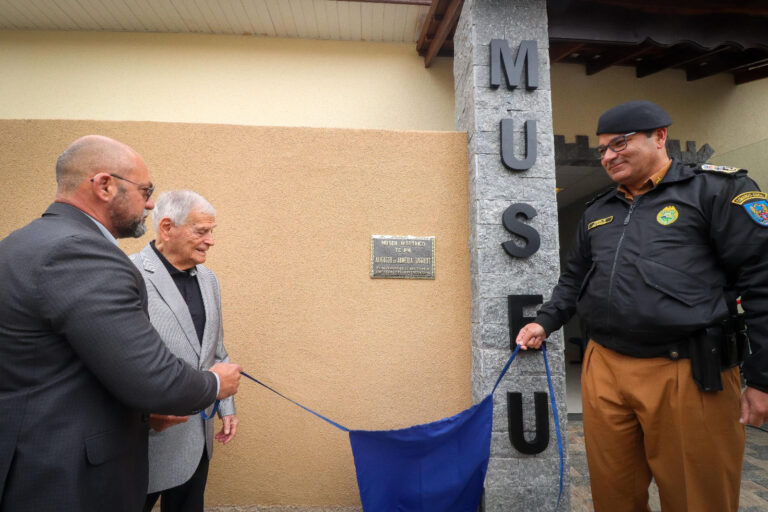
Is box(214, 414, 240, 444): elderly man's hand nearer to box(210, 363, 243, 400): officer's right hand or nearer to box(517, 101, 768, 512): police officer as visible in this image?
box(210, 363, 243, 400): officer's right hand

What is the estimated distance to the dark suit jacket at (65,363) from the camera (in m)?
1.07

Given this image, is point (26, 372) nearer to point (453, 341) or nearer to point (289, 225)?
point (289, 225)

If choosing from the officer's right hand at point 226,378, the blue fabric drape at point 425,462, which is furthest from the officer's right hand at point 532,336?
the officer's right hand at point 226,378

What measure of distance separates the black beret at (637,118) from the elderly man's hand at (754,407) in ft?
3.83

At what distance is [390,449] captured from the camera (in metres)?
2.10

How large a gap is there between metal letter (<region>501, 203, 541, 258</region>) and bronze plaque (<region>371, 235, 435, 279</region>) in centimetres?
54

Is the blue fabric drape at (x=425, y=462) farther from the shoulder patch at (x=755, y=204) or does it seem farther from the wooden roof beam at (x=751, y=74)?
the wooden roof beam at (x=751, y=74)

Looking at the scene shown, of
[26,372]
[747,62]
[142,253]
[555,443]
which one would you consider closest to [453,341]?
[555,443]

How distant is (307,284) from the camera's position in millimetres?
2904

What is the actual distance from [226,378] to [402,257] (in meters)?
1.68

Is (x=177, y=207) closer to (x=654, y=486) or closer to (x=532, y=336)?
(x=532, y=336)

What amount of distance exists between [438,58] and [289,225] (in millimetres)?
2763

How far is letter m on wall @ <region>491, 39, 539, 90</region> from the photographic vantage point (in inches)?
113

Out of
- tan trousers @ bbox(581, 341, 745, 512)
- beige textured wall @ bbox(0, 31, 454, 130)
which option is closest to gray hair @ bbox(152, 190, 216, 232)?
tan trousers @ bbox(581, 341, 745, 512)
